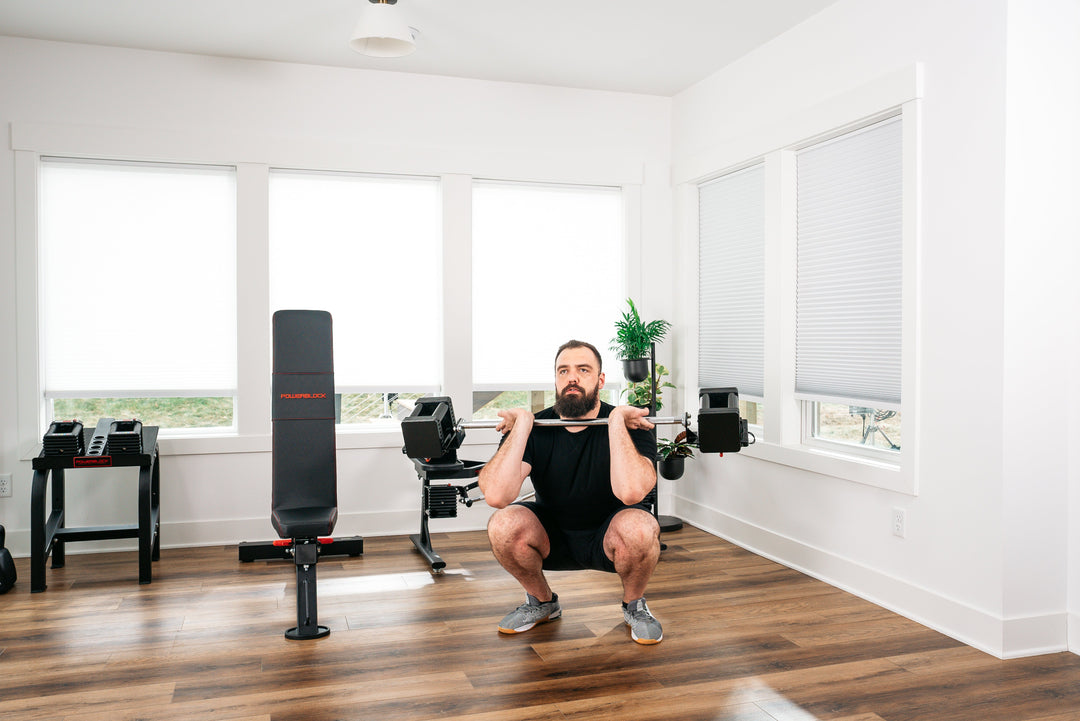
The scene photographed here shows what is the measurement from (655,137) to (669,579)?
2.97m

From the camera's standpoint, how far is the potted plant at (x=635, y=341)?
194 inches

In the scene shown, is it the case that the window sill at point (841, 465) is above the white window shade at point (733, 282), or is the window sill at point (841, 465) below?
below

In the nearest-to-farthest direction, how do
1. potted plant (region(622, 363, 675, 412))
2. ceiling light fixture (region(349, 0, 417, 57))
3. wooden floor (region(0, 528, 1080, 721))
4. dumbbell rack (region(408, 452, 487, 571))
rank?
wooden floor (region(0, 528, 1080, 721)) → ceiling light fixture (region(349, 0, 417, 57)) → dumbbell rack (region(408, 452, 487, 571)) → potted plant (region(622, 363, 675, 412))

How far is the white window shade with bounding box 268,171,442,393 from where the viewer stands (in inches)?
189

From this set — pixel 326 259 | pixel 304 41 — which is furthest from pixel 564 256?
pixel 304 41

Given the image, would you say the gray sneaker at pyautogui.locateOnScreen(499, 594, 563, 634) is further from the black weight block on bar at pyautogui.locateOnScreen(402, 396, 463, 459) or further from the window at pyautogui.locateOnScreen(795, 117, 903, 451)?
the window at pyautogui.locateOnScreen(795, 117, 903, 451)

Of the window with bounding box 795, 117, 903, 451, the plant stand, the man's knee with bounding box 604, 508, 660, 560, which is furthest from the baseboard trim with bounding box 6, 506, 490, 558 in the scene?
the window with bounding box 795, 117, 903, 451

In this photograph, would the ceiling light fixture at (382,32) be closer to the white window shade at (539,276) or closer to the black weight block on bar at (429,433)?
the white window shade at (539,276)

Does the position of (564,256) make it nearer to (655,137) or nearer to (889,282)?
(655,137)

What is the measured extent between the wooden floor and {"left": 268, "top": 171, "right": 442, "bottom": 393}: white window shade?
4.71 feet

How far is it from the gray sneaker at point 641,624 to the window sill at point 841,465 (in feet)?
3.87

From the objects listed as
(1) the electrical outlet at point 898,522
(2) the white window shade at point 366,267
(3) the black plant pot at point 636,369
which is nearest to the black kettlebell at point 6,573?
(2) the white window shade at point 366,267

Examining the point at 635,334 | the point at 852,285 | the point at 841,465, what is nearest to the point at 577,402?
the point at 841,465

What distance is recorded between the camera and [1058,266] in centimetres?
302
